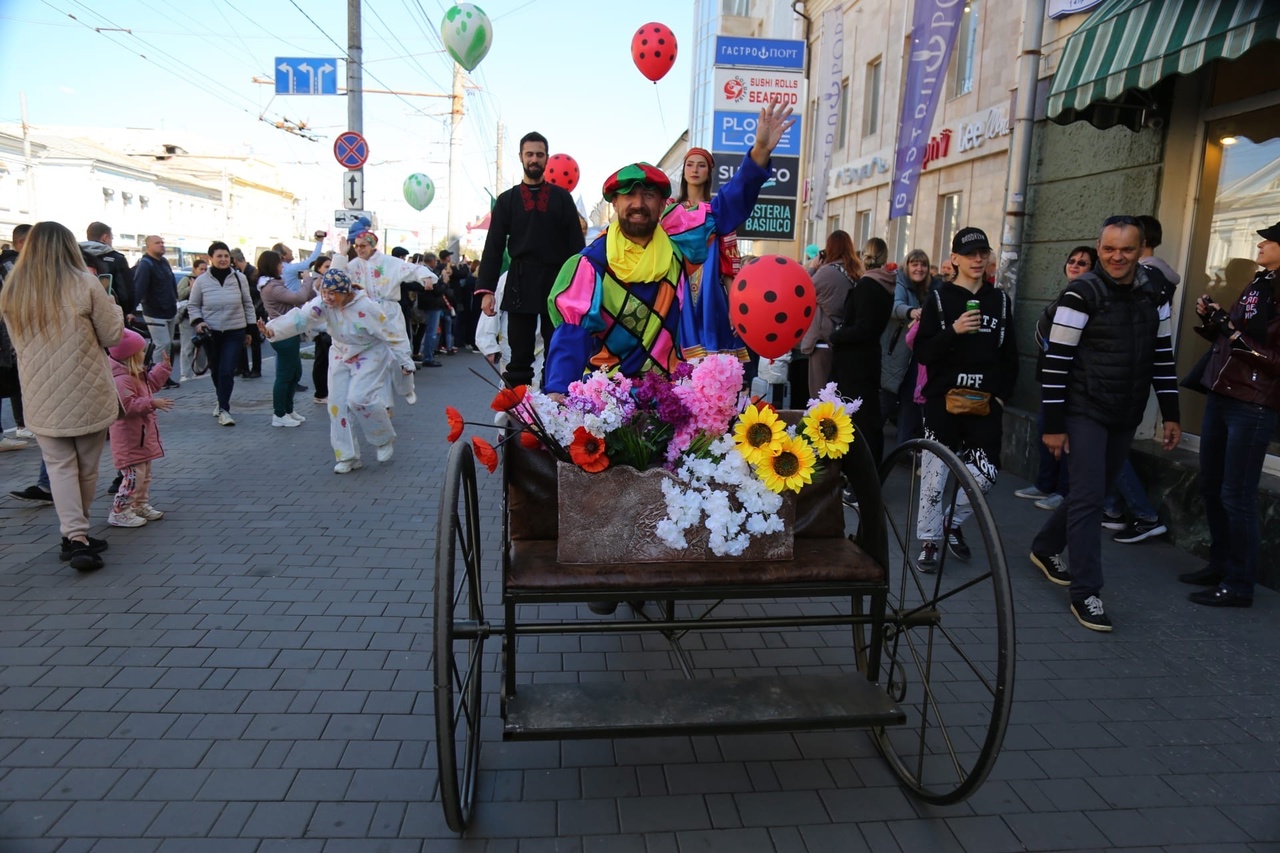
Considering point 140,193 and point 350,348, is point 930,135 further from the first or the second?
point 140,193

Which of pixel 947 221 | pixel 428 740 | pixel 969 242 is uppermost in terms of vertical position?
pixel 947 221

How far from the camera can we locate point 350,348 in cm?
736

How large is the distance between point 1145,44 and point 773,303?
4.17 meters

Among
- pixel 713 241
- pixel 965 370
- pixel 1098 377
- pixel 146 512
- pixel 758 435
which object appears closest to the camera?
pixel 758 435

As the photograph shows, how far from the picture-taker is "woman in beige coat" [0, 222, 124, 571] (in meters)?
4.85

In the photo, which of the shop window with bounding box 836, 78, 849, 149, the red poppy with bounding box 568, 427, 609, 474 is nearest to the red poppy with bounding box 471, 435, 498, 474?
the red poppy with bounding box 568, 427, 609, 474

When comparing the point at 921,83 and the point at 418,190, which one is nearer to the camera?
the point at 921,83

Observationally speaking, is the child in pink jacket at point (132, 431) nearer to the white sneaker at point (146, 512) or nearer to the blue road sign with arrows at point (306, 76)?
the white sneaker at point (146, 512)

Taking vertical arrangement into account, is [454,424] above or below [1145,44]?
below

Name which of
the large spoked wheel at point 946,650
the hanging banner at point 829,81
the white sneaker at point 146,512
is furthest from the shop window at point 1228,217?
the white sneaker at point 146,512

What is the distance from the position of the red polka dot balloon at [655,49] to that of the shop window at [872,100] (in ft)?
21.9

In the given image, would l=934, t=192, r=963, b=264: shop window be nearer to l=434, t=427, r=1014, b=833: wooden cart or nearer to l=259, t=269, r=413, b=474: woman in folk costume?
l=259, t=269, r=413, b=474: woman in folk costume

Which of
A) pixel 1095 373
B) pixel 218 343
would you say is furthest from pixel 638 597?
pixel 218 343

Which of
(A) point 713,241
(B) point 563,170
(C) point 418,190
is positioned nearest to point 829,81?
(B) point 563,170
